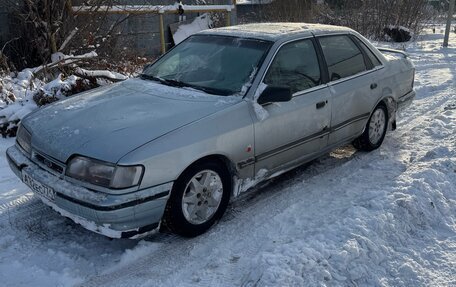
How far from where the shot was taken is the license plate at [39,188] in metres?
3.45

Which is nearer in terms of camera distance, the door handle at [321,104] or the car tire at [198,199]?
the car tire at [198,199]

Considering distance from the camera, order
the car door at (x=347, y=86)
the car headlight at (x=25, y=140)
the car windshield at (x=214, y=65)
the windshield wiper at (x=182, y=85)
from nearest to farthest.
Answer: the car headlight at (x=25, y=140)
the windshield wiper at (x=182, y=85)
the car windshield at (x=214, y=65)
the car door at (x=347, y=86)

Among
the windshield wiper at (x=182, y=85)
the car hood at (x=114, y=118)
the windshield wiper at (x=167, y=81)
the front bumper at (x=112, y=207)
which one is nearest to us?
the front bumper at (x=112, y=207)

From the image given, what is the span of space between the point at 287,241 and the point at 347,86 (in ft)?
6.96

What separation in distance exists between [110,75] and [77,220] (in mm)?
4035

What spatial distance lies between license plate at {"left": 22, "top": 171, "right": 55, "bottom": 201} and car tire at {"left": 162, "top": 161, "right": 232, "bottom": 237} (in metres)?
0.84

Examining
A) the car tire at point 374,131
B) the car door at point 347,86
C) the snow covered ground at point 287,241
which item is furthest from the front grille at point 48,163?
the car tire at point 374,131

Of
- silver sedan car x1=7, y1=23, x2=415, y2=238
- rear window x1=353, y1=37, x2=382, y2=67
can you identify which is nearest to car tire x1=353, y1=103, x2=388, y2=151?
silver sedan car x1=7, y1=23, x2=415, y2=238

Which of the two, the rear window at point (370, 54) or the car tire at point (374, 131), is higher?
the rear window at point (370, 54)

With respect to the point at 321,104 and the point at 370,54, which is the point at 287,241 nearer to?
the point at 321,104

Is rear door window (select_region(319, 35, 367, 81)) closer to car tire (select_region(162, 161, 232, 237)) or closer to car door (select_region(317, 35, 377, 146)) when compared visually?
car door (select_region(317, 35, 377, 146))

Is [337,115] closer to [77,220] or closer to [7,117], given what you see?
[77,220]

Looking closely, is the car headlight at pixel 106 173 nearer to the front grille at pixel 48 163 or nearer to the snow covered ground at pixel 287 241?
the front grille at pixel 48 163

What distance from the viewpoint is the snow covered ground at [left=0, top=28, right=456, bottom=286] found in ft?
10.6
